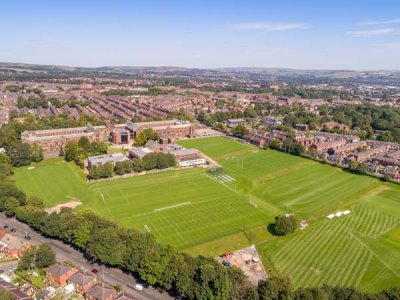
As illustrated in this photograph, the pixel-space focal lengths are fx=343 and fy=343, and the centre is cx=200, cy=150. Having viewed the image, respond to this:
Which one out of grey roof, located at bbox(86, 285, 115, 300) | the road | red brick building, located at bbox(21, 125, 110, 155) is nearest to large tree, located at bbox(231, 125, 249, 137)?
red brick building, located at bbox(21, 125, 110, 155)

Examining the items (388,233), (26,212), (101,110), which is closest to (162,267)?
(26,212)

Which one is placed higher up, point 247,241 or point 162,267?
point 162,267

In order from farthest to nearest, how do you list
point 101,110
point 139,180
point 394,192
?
point 101,110
point 139,180
point 394,192

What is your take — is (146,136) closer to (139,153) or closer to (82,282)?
(139,153)

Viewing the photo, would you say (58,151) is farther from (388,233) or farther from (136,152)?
(388,233)

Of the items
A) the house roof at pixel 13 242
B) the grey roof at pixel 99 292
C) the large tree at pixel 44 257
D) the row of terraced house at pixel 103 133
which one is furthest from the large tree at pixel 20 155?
the grey roof at pixel 99 292

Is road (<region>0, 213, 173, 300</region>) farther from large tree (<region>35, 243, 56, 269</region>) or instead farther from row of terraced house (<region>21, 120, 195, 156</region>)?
row of terraced house (<region>21, 120, 195, 156</region>)

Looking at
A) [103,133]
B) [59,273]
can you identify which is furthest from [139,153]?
[59,273]
